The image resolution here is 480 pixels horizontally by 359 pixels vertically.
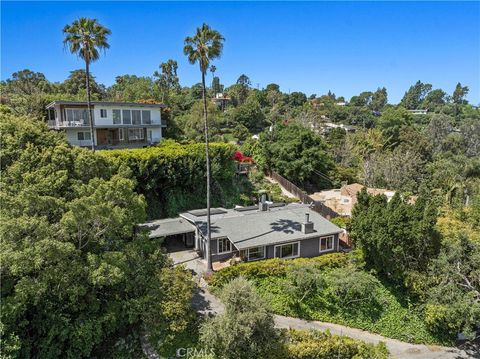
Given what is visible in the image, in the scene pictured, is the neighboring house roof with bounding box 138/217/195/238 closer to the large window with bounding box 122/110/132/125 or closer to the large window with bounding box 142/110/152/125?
the large window with bounding box 122/110/132/125

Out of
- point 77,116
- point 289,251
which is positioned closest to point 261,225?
point 289,251

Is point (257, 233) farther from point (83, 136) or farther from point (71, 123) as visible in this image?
point (71, 123)

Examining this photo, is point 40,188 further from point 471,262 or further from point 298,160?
point 298,160

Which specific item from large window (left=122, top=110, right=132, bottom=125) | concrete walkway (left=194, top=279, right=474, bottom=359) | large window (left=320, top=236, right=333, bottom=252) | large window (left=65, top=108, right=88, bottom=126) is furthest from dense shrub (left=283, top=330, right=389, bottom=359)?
large window (left=65, top=108, right=88, bottom=126)

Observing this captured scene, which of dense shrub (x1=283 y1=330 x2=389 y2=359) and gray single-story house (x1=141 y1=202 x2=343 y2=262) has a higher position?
gray single-story house (x1=141 y1=202 x2=343 y2=262)

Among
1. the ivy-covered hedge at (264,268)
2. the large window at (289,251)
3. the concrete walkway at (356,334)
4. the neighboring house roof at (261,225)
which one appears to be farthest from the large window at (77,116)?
the large window at (289,251)

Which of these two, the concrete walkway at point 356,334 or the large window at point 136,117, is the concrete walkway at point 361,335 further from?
the large window at point 136,117

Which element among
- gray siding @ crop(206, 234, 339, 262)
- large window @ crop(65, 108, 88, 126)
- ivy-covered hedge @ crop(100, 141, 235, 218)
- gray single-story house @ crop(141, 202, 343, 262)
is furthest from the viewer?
large window @ crop(65, 108, 88, 126)
